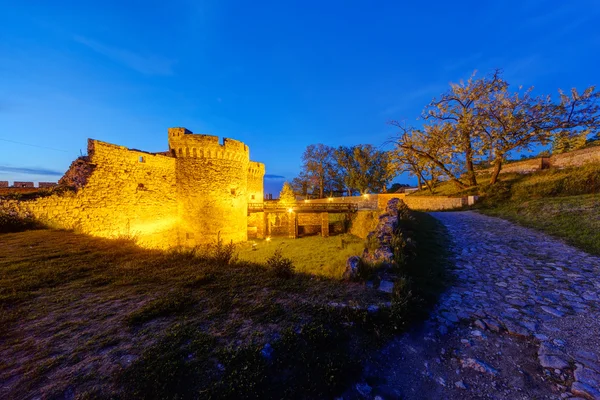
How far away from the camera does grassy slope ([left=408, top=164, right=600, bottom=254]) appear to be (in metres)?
7.74

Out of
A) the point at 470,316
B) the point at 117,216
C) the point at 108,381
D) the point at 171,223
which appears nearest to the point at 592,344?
the point at 470,316

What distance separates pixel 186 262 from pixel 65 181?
36.3 feet

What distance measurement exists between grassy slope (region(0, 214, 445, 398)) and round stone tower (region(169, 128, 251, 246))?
39.3ft

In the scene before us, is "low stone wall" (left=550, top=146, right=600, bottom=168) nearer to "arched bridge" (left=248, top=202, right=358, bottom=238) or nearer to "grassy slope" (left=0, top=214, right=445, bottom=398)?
"arched bridge" (left=248, top=202, right=358, bottom=238)

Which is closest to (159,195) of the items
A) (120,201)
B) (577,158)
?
(120,201)

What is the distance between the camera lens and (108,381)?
2018 millimetres

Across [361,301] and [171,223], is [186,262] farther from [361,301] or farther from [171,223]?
[171,223]

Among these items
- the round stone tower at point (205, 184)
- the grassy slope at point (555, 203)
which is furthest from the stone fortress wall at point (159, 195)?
the grassy slope at point (555, 203)

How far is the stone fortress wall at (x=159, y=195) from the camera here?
37.2 feet

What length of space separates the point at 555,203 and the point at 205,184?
2047cm

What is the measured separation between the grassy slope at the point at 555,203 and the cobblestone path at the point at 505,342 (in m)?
3.50

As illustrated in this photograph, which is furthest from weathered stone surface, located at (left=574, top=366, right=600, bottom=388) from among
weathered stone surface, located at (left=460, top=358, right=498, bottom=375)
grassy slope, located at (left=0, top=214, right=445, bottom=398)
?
grassy slope, located at (left=0, top=214, right=445, bottom=398)

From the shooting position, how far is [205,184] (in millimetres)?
17234

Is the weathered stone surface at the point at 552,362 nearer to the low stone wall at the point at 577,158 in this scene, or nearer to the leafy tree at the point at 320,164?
the low stone wall at the point at 577,158
